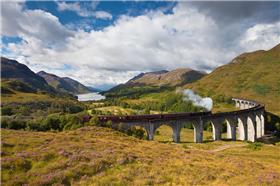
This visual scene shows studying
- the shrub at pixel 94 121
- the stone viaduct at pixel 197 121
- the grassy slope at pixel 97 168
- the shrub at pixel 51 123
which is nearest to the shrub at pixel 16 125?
the shrub at pixel 51 123

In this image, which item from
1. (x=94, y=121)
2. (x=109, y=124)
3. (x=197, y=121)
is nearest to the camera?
(x=94, y=121)

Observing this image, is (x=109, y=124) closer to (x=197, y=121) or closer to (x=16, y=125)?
(x=16, y=125)

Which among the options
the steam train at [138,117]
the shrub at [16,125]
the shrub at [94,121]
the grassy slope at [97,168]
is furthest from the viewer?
the steam train at [138,117]

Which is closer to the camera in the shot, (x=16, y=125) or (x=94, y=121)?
(x=16, y=125)

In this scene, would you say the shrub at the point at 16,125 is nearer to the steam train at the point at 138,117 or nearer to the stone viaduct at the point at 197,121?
the steam train at the point at 138,117

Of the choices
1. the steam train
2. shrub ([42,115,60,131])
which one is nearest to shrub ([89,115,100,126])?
the steam train

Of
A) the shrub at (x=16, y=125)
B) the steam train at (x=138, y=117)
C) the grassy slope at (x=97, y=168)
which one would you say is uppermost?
the steam train at (x=138, y=117)

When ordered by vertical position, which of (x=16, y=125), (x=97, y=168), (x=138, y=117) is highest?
(x=138, y=117)

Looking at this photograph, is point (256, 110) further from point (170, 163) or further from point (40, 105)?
point (40, 105)

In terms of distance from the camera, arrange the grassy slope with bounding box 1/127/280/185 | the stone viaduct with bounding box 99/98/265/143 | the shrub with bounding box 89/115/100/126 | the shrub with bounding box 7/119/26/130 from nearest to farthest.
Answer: the grassy slope with bounding box 1/127/280/185
the shrub with bounding box 7/119/26/130
the shrub with bounding box 89/115/100/126
the stone viaduct with bounding box 99/98/265/143

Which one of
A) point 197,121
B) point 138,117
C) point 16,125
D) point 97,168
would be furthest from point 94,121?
point 97,168

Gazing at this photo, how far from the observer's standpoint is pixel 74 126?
6006 centimetres

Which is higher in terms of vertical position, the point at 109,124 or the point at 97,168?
the point at 109,124

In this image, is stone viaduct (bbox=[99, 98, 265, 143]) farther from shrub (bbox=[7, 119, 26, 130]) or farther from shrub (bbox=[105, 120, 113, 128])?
shrub (bbox=[7, 119, 26, 130])
